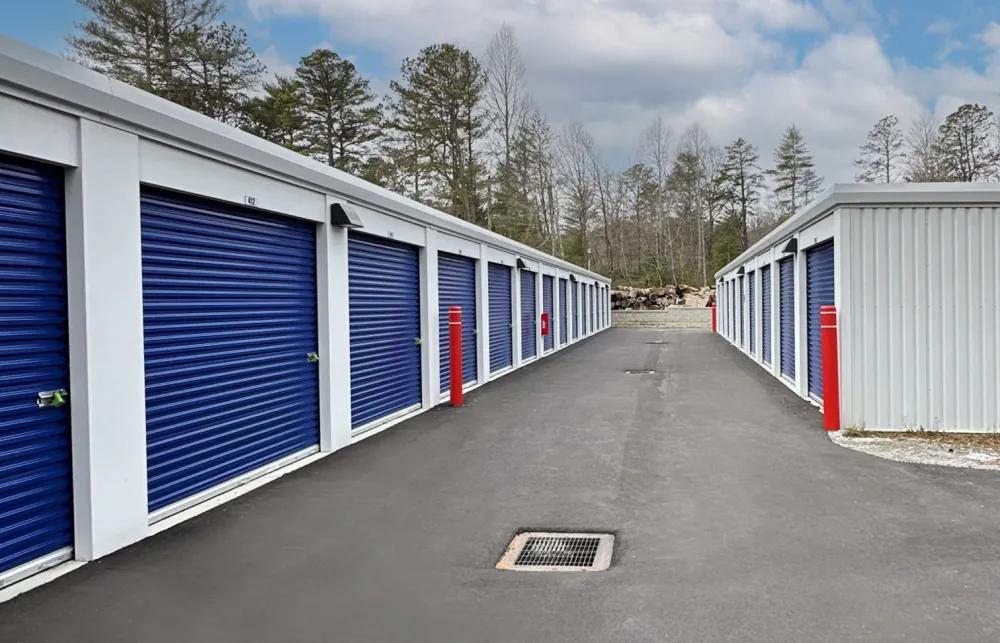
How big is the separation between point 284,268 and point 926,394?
24.1 ft

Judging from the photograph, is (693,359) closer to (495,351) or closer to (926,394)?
(495,351)

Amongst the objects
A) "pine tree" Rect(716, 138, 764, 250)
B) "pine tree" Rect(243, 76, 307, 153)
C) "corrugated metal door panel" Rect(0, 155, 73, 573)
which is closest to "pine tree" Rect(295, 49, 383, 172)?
"pine tree" Rect(243, 76, 307, 153)

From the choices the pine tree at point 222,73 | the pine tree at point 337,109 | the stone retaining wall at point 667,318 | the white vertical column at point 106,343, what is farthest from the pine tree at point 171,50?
the stone retaining wall at point 667,318

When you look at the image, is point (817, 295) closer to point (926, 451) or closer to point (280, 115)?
point (926, 451)

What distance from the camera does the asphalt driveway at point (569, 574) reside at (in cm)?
334

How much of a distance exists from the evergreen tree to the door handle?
29369 millimetres

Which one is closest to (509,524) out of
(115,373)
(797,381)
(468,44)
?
(115,373)

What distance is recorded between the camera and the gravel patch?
21.4 ft

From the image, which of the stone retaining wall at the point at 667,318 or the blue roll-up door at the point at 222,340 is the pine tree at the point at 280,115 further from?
the stone retaining wall at the point at 667,318

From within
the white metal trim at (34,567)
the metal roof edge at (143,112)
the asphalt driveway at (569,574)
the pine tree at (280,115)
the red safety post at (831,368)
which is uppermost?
the pine tree at (280,115)

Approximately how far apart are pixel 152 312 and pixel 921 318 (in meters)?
8.02

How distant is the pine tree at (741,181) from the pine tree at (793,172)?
1437mm

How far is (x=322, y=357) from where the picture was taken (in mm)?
7473

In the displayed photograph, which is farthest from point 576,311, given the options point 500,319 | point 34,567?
point 34,567
